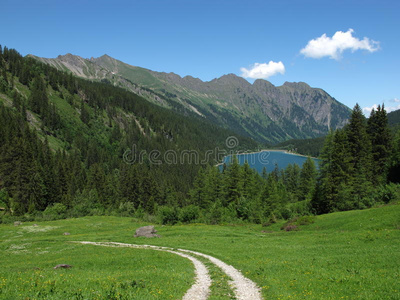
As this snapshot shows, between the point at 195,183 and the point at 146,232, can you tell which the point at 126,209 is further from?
the point at 146,232

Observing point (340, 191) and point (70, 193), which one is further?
point (70, 193)

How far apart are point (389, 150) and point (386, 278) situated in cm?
6066

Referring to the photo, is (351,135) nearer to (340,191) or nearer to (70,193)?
(340,191)

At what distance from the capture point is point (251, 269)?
20.6 metres

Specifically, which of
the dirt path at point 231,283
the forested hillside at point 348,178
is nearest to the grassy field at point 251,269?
the dirt path at point 231,283

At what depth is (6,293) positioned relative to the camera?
35.5 feet

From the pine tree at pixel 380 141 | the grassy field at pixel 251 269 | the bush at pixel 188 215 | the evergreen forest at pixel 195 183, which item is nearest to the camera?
the grassy field at pixel 251 269

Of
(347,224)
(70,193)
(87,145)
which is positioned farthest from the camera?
(87,145)

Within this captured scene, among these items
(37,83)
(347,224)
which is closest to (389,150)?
(347,224)

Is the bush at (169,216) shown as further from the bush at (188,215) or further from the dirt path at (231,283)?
the dirt path at (231,283)

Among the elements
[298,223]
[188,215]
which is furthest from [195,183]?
[298,223]

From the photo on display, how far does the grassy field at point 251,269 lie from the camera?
42.6 ft

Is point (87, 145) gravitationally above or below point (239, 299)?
above

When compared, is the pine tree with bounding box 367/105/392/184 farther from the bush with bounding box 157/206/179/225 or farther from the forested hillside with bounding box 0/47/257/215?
the forested hillside with bounding box 0/47/257/215
